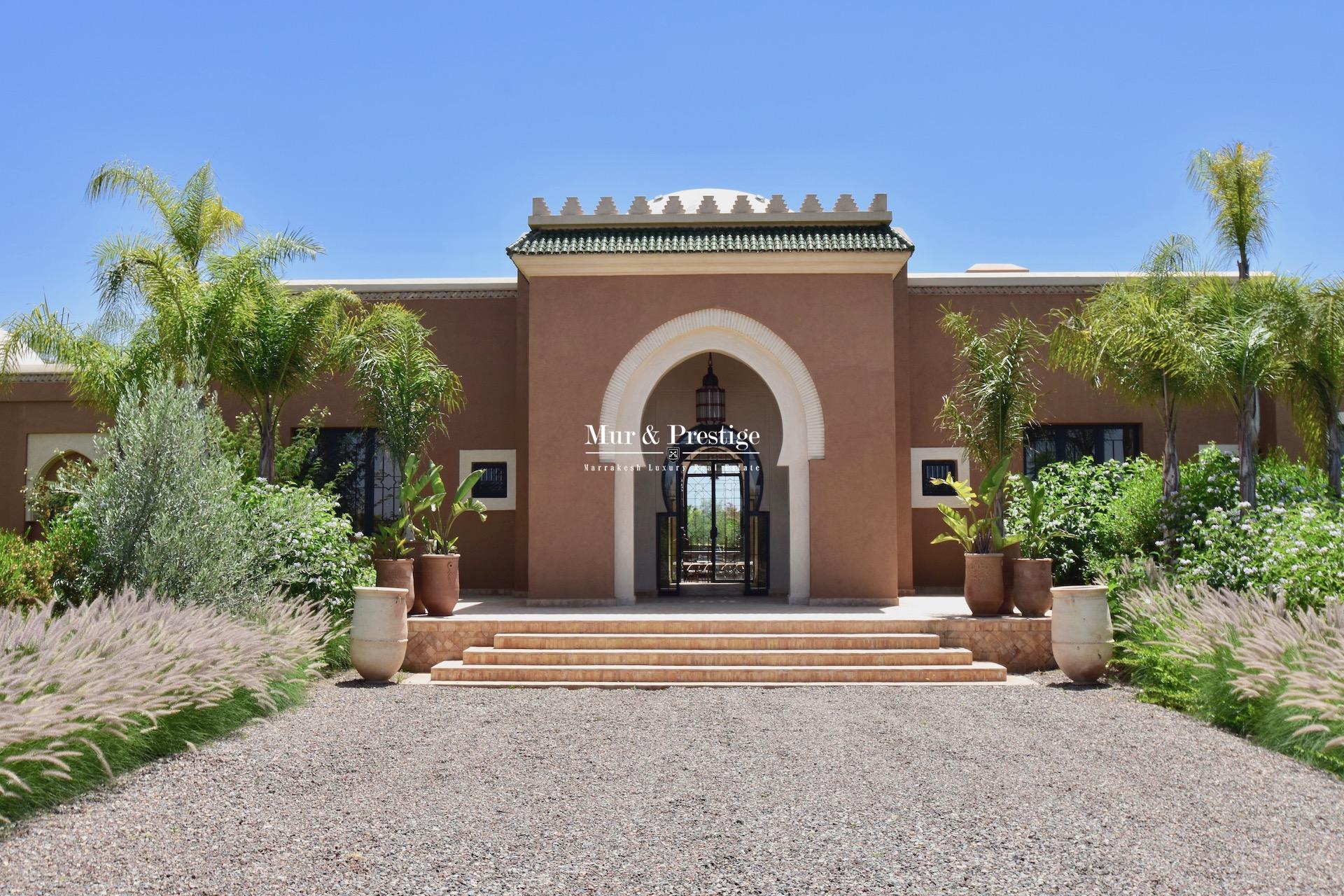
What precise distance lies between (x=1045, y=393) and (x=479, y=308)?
899cm

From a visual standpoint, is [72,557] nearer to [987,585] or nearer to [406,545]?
[406,545]

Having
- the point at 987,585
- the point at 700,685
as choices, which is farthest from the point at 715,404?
the point at 700,685

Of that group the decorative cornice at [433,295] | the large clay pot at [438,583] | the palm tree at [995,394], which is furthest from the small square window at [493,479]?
the palm tree at [995,394]

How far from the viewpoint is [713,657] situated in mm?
10578

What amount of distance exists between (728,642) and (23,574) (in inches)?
264

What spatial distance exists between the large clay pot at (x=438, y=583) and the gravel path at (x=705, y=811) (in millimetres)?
3319

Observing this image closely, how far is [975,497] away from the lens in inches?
488

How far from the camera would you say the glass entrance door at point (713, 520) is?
16109mm

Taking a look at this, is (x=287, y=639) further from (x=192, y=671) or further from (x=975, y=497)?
(x=975, y=497)

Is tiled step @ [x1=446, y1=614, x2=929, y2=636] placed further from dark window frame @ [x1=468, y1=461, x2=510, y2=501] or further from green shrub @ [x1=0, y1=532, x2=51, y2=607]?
dark window frame @ [x1=468, y1=461, x2=510, y2=501]

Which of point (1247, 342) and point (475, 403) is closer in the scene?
point (1247, 342)

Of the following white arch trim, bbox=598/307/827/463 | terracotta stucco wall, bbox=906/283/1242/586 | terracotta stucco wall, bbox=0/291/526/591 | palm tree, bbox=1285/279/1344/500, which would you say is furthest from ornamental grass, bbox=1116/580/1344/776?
terracotta stucco wall, bbox=0/291/526/591

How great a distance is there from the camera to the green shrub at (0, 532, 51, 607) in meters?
8.79

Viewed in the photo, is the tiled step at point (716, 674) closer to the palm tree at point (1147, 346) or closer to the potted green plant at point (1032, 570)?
the potted green plant at point (1032, 570)
